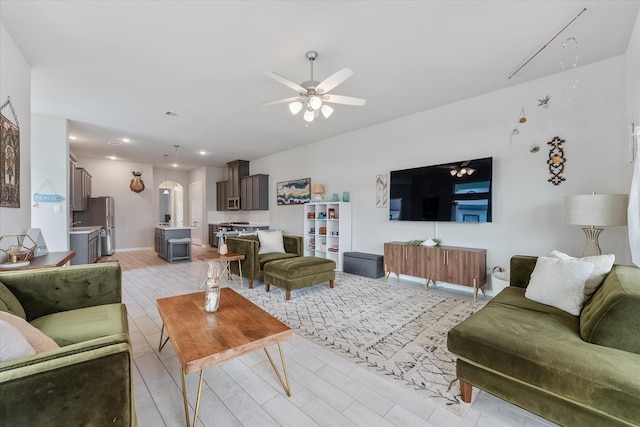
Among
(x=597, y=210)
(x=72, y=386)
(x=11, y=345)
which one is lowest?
(x=72, y=386)

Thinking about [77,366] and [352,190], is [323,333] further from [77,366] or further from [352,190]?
[352,190]

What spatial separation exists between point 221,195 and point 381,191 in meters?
6.32

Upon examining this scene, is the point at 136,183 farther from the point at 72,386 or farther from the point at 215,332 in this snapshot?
the point at 72,386

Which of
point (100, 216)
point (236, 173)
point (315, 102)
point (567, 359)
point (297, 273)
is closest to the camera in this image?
point (567, 359)

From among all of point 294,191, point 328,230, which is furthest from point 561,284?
point 294,191

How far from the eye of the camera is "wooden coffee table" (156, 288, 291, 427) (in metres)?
1.43

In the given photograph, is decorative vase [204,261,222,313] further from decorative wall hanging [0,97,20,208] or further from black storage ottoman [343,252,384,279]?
black storage ottoman [343,252,384,279]

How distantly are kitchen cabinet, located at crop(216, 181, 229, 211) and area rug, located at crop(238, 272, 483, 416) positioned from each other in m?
5.70

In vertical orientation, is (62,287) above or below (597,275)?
below

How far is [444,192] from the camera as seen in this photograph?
4102 millimetres

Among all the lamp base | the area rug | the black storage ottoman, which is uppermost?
the lamp base

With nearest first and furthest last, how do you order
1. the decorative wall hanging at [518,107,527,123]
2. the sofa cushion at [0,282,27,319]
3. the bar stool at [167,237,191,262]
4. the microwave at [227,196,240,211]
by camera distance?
the sofa cushion at [0,282,27,319] < the decorative wall hanging at [518,107,527,123] < the bar stool at [167,237,191,262] < the microwave at [227,196,240,211]

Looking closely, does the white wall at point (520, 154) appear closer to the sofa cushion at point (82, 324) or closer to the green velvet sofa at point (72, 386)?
the sofa cushion at point (82, 324)

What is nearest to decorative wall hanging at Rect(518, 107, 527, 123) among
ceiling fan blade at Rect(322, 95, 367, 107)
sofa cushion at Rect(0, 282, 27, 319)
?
ceiling fan blade at Rect(322, 95, 367, 107)
